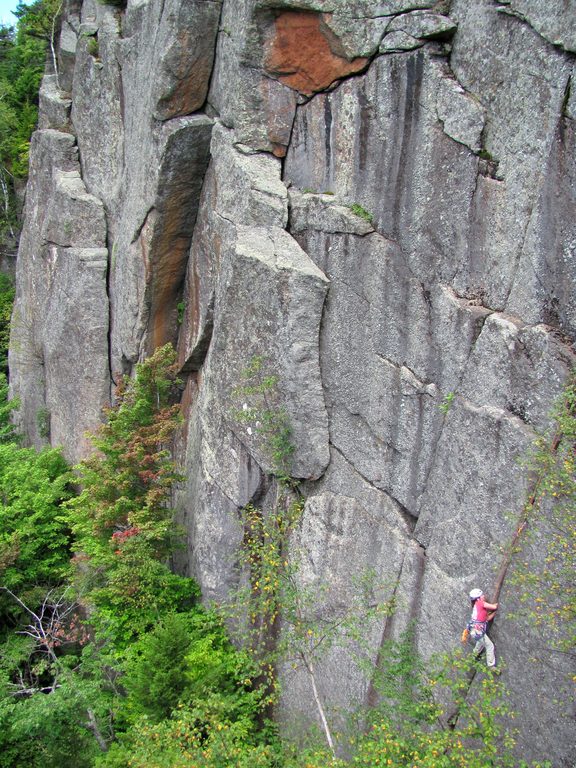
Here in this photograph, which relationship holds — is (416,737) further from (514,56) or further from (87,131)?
(87,131)

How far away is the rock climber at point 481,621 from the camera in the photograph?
24.7 ft

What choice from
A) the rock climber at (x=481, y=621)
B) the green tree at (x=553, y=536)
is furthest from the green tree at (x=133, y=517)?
the green tree at (x=553, y=536)

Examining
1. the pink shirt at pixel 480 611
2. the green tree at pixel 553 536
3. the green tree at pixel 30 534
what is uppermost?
the green tree at pixel 553 536

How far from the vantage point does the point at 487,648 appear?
7527 millimetres

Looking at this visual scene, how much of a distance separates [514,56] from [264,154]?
5051mm

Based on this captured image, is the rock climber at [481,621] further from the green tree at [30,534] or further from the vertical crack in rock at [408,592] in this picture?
the green tree at [30,534]

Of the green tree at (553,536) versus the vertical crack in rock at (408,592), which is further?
the vertical crack in rock at (408,592)

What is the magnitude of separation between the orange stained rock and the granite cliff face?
4 cm

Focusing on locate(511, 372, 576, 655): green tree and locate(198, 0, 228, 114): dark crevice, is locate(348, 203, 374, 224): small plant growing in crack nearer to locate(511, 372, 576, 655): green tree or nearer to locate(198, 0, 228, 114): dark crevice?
locate(511, 372, 576, 655): green tree

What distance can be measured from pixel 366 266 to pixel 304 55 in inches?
148

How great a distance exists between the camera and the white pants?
7445 millimetres

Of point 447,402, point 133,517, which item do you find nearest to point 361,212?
point 447,402

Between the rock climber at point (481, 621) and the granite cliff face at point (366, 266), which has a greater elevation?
the granite cliff face at point (366, 266)

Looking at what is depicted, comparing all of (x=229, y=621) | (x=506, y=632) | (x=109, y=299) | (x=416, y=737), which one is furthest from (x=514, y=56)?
(x=109, y=299)
